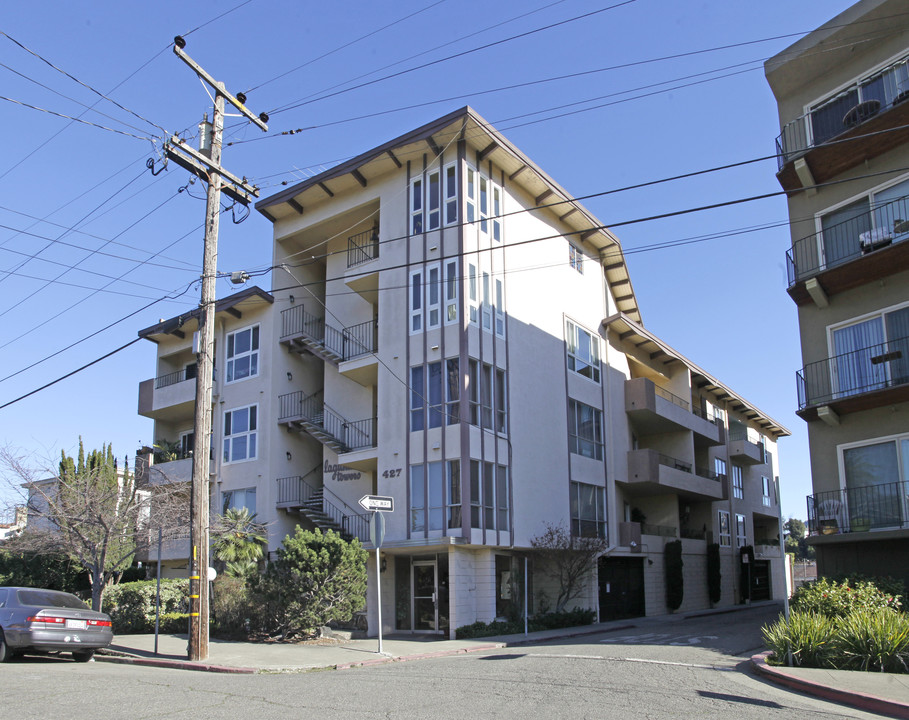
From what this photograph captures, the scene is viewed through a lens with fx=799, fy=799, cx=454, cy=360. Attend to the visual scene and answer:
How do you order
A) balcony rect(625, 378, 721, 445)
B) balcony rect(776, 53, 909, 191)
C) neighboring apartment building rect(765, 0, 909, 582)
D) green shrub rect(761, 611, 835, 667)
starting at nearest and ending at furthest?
green shrub rect(761, 611, 835, 667)
neighboring apartment building rect(765, 0, 909, 582)
balcony rect(776, 53, 909, 191)
balcony rect(625, 378, 721, 445)

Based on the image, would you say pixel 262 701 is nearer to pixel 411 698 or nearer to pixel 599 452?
pixel 411 698

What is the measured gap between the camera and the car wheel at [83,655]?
15.7m

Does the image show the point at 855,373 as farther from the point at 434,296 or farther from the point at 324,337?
the point at 324,337

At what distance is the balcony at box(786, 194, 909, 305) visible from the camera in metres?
18.5

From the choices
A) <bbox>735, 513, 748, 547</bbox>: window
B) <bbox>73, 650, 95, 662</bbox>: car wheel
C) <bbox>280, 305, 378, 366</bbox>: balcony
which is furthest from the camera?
<bbox>735, 513, 748, 547</bbox>: window

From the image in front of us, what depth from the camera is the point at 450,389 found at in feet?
79.7

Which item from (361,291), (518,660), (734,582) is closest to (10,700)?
(518,660)

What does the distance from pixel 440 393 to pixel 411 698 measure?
1474 cm

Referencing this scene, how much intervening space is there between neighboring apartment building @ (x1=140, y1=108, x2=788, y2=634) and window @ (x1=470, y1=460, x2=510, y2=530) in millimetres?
85

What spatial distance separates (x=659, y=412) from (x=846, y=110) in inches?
625

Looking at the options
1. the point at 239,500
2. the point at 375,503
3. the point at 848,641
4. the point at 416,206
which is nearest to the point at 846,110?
the point at 416,206

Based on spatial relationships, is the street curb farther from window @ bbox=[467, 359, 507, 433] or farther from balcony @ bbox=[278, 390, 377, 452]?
balcony @ bbox=[278, 390, 377, 452]

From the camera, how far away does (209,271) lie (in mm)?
17469

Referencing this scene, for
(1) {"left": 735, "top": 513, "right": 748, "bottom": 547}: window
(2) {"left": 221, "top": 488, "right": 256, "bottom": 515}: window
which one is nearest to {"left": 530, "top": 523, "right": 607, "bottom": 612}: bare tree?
(2) {"left": 221, "top": 488, "right": 256, "bottom": 515}: window
